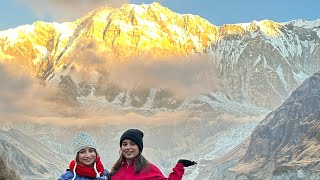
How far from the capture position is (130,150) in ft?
25.0

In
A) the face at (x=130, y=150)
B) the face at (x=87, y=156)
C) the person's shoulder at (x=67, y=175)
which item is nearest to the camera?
the person's shoulder at (x=67, y=175)

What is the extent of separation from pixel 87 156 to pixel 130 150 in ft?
2.11

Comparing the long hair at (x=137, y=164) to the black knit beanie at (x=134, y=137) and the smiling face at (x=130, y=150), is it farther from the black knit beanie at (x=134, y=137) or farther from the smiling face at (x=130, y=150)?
the black knit beanie at (x=134, y=137)

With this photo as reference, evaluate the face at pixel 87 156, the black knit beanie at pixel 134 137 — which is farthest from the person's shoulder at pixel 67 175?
the black knit beanie at pixel 134 137

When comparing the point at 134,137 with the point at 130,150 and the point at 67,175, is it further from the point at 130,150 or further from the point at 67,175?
the point at 67,175

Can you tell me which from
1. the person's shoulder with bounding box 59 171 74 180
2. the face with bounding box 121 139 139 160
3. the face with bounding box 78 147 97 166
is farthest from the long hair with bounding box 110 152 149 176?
the person's shoulder with bounding box 59 171 74 180

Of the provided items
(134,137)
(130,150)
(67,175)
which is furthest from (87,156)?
(134,137)

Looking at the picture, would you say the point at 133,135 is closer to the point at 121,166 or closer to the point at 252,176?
the point at 121,166

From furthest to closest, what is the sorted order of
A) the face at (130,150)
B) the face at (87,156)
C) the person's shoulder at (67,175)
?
the face at (130,150) < the face at (87,156) < the person's shoulder at (67,175)

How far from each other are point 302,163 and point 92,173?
16189 centimetres

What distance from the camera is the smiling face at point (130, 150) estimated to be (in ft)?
24.9

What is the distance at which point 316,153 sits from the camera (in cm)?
16412

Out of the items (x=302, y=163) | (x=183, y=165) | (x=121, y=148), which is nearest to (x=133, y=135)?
(x=121, y=148)

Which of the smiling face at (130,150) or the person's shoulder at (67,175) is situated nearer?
Answer: the person's shoulder at (67,175)
